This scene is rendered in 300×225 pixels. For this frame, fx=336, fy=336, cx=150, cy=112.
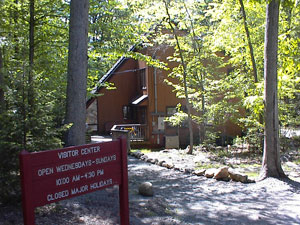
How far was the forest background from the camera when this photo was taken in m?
5.32

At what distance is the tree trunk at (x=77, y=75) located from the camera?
7.28 metres

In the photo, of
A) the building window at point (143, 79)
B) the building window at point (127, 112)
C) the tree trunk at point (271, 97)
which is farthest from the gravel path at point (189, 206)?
the building window at point (127, 112)

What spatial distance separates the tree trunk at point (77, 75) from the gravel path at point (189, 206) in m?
1.40

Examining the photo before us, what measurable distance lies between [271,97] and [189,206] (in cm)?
409

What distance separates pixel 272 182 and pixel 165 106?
15272mm

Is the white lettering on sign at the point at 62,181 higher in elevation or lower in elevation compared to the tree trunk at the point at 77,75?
Result: lower

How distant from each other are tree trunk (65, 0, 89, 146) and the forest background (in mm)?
471

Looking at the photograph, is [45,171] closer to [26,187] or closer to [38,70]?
[26,187]

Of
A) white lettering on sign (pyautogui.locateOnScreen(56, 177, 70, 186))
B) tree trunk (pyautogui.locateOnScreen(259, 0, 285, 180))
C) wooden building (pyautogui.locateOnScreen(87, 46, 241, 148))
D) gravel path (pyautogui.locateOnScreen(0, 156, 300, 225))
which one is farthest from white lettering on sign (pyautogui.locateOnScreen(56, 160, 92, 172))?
wooden building (pyautogui.locateOnScreen(87, 46, 241, 148))

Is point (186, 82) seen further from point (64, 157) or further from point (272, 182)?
point (64, 157)

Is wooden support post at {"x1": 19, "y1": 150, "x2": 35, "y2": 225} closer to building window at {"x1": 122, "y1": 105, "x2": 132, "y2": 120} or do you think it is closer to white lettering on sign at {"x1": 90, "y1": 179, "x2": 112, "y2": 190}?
white lettering on sign at {"x1": 90, "y1": 179, "x2": 112, "y2": 190}

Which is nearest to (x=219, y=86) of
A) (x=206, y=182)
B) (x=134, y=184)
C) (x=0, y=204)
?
(x=206, y=182)

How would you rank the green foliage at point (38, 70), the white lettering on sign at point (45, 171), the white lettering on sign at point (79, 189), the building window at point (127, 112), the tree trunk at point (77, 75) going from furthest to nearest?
the building window at point (127, 112) → the tree trunk at point (77, 75) → the green foliage at point (38, 70) → the white lettering on sign at point (79, 189) → the white lettering on sign at point (45, 171)

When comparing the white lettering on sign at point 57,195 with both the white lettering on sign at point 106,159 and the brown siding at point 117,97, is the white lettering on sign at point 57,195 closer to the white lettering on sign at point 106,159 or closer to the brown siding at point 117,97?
the white lettering on sign at point 106,159
